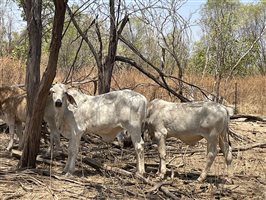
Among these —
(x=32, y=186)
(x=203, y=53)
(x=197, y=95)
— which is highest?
(x=203, y=53)

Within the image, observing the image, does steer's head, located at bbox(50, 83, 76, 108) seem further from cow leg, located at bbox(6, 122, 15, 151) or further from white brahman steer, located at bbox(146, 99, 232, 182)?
cow leg, located at bbox(6, 122, 15, 151)

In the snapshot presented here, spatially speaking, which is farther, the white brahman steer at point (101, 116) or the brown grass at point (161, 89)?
the brown grass at point (161, 89)

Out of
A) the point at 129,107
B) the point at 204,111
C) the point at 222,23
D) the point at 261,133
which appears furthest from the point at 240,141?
the point at 222,23

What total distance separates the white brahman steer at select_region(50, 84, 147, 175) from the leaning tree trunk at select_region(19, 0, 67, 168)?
0.34 meters

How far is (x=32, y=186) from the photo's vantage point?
255 inches

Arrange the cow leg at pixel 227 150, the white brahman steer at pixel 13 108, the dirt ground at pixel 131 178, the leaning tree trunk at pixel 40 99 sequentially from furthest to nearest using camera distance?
the white brahman steer at pixel 13 108, the cow leg at pixel 227 150, the leaning tree trunk at pixel 40 99, the dirt ground at pixel 131 178

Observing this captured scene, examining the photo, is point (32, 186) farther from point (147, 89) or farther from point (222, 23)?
point (222, 23)

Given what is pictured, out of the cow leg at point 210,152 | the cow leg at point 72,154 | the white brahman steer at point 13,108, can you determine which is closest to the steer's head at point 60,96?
the cow leg at point 72,154

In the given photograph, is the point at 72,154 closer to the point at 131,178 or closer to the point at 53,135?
the point at 131,178

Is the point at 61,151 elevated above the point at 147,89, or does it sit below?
below

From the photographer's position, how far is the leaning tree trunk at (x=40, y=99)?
21.4 feet

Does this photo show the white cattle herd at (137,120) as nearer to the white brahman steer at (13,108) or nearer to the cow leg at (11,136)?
the white brahman steer at (13,108)

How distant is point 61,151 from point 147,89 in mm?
5777

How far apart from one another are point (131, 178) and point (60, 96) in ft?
5.44
